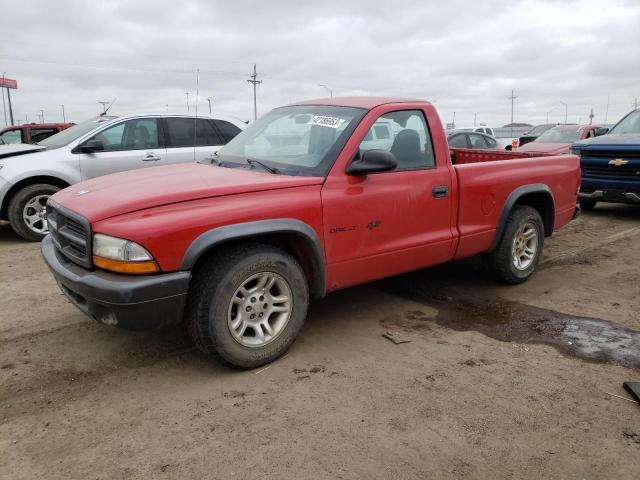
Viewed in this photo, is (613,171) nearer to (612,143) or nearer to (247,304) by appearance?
(612,143)

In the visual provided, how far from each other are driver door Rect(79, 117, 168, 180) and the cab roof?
394 centimetres

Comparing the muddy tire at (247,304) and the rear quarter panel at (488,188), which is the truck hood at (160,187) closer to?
the muddy tire at (247,304)

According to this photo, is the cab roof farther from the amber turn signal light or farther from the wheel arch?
the wheel arch

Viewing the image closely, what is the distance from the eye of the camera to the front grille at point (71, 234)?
315cm

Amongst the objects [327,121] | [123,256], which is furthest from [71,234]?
[327,121]

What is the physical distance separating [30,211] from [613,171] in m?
8.95

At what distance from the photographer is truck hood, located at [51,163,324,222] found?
3.15 metres

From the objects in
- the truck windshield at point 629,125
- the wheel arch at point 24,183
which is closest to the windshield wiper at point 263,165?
the wheel arch at point 24,183

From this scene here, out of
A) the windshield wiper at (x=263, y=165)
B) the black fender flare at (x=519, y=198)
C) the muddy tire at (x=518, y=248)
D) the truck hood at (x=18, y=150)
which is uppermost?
the truck hood at (x=18, y=150)

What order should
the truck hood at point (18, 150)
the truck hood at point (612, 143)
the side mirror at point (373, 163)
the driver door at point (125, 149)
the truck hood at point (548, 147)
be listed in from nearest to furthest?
the side mirror at point (373, 163) < the truck hood at point (18, 150) < the driver door at point (125, 149) < the truck hood at point (612, 143) < the truck hood at point (548, 147)

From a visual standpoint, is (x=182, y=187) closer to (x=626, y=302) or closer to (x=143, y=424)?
(x=143, y=424)

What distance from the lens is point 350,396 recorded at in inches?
125

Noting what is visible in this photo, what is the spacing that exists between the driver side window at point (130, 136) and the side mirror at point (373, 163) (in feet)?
16.7

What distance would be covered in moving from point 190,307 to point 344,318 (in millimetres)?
1549
